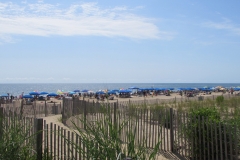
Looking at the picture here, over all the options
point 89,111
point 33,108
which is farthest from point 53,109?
point 89,111

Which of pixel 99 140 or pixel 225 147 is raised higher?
pixel 99 140

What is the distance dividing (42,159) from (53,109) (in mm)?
14361

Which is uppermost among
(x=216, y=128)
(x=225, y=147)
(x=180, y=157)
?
(x=216, y=128)

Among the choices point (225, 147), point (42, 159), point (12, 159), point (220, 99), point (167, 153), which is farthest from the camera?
point (220, 99)

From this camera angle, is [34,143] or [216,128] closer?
[34,143]

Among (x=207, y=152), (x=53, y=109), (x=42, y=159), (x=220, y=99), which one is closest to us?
(x=42, y=159)

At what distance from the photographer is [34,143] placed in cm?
628

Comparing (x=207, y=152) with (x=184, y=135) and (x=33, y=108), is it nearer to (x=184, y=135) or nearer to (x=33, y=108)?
(x=184, y=135)

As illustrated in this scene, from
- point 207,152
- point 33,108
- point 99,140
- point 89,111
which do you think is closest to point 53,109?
point 33,108

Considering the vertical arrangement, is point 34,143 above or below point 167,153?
above

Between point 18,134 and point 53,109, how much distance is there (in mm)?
15061

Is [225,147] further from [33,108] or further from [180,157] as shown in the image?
[33,108]

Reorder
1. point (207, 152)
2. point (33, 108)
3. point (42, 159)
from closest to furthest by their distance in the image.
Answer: point (42, 159) → point (207, 152) → point (33, 108)

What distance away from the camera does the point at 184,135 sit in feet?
25.8
